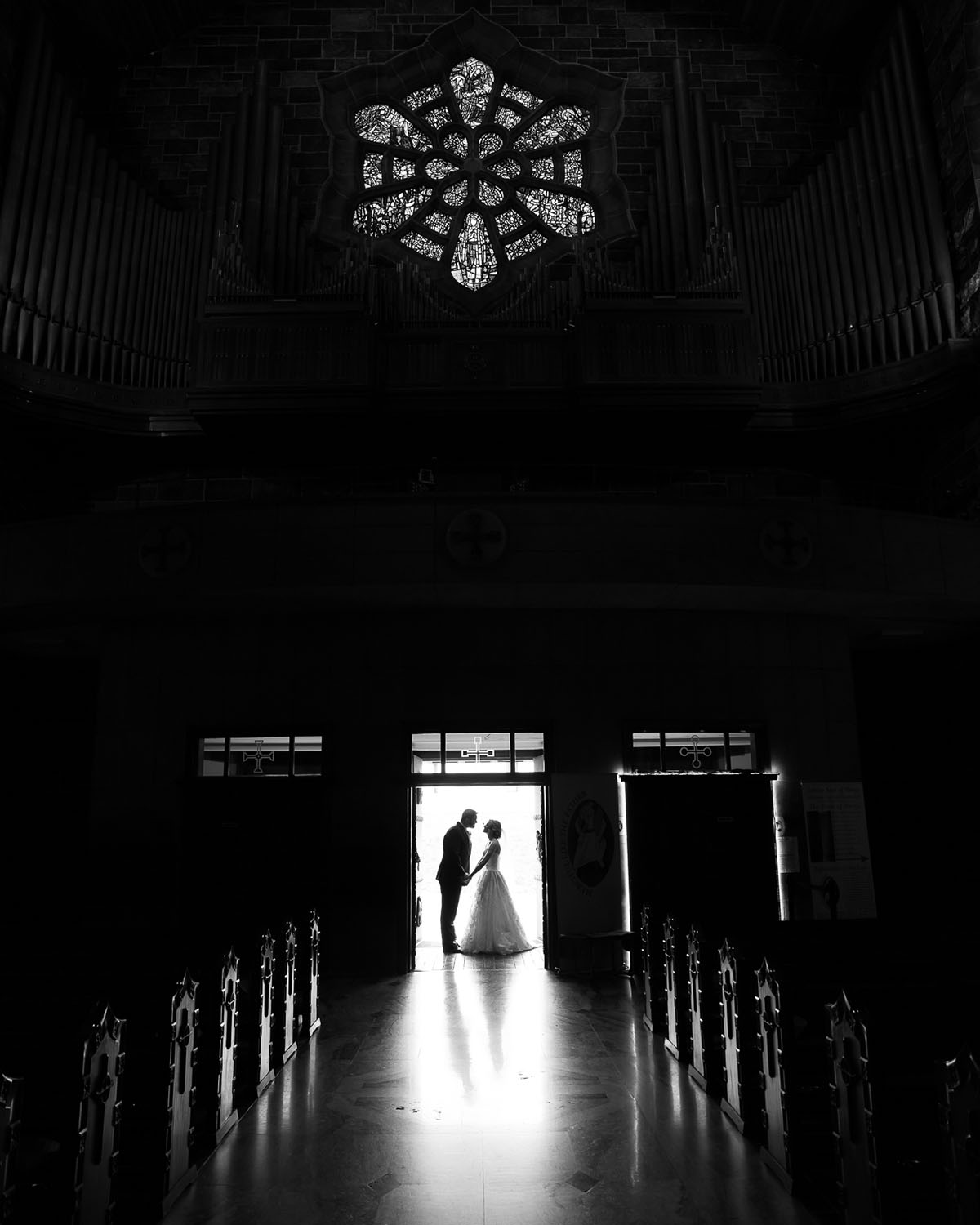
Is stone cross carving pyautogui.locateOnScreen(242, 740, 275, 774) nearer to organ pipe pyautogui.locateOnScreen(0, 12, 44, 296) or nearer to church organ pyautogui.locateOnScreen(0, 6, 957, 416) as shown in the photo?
church organ pyautogui.locateOnScreen(0, 6, 957, 416)

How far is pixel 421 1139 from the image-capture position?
14.1 ft

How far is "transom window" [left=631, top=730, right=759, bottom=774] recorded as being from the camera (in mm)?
9375

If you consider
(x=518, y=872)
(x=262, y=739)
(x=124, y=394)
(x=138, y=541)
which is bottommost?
(x=518, y=872)

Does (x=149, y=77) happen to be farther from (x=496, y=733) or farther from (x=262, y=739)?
(x=496, y=733)

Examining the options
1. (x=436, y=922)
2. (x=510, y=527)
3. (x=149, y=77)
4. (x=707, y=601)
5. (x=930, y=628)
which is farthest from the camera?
(x=149, y=77)

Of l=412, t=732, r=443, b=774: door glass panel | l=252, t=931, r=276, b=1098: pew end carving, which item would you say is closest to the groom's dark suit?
l=412, t=732, r=443, b=774: door glass panel

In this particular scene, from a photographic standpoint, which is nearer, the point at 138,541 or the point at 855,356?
the point at 138,541

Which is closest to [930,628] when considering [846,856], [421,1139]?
[846,856]

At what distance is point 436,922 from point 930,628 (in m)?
7.02

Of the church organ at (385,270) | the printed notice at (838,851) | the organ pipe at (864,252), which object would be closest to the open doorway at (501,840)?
the printed notice at (838,851)

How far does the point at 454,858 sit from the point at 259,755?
2.37 meters

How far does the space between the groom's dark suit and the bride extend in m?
0.18

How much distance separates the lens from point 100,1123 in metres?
3.19

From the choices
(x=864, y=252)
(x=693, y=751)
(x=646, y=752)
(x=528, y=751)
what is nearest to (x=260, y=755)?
(x=528, y=751)
